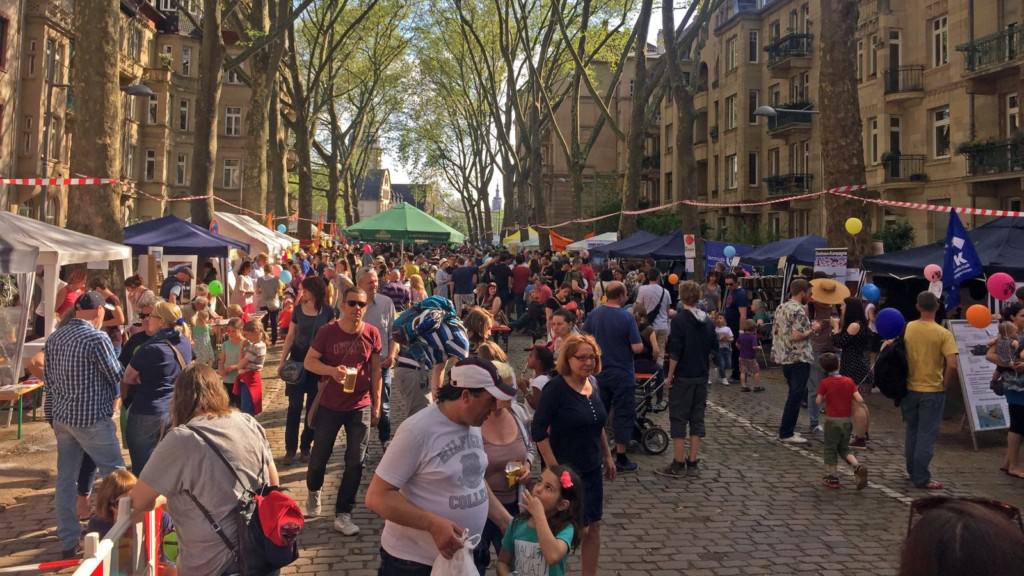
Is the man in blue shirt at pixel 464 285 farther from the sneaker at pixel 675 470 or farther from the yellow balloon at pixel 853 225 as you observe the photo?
the sneaker at pixel 675 470

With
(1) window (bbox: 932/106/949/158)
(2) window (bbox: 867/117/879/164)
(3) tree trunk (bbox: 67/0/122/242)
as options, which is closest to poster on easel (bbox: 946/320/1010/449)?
(3) tree trunk (bbox: 67/0/122/242)

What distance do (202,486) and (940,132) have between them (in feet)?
97.9

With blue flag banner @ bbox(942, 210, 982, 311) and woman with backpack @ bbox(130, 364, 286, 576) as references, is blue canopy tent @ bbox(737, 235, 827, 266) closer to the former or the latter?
blue flag banner @ bbox(942, 210, 982, 311)

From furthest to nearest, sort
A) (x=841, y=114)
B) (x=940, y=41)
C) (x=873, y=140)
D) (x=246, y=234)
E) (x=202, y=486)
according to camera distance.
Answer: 1. (x=873, y=140)
2. (x=940, y=41)
3. (x=246, y=234)
4. (x=841, y=114)
5. (x=202, y=486)

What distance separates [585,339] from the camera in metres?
5.64

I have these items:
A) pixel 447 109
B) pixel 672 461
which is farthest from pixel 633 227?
pixel 447 109

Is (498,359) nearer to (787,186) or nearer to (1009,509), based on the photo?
(1009,509)

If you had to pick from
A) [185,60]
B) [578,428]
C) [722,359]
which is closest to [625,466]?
[578,428]

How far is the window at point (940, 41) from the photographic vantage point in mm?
27922

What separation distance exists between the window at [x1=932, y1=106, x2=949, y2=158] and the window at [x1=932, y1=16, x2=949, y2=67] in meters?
1.56

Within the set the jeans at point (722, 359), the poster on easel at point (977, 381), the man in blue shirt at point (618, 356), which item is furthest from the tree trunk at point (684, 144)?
the man in blue shirt at point (618, 356)

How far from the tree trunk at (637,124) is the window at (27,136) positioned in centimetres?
2164

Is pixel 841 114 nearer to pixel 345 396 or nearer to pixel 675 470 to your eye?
pixel 675 470

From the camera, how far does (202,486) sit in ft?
12.8
